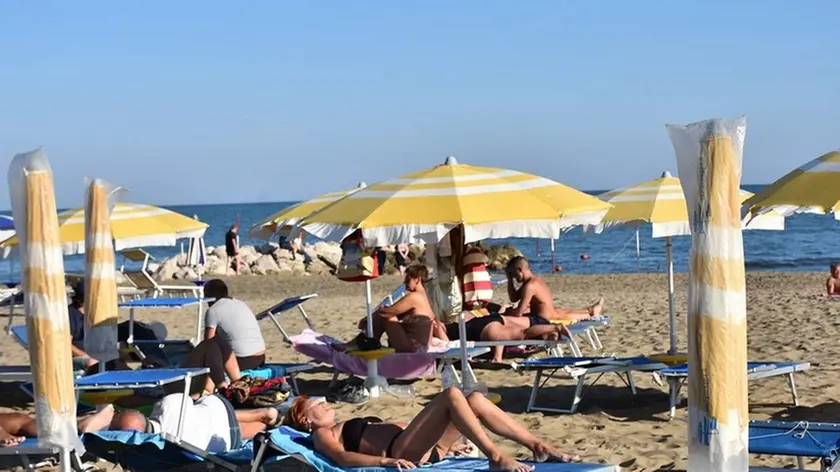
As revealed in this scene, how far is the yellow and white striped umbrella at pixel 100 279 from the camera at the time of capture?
7.39 meters

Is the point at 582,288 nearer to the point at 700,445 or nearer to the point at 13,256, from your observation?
the point at 13,256

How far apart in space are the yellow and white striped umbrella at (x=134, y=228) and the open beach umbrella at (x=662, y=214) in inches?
173

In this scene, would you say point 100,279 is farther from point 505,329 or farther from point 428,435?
point 505,329

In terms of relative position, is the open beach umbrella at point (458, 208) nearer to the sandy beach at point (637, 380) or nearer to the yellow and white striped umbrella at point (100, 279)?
the sandy beach at point (637, 380)

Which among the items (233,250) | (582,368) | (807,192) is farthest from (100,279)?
(233,250)

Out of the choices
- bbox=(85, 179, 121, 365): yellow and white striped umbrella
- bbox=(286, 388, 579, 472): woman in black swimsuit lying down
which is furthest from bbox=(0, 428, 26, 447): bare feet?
bbox=(286, 388, 579, 472): woman in black swimsuit lying down

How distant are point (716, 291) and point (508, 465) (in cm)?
130

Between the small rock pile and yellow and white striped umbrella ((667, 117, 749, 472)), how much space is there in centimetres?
2331

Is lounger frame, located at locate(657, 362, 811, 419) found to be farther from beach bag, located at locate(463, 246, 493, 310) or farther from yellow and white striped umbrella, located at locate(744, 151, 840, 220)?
beach bag, located at locate(463, 246, 493, 310)

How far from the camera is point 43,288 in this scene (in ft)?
16.8

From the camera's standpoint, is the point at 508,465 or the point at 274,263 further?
the point at 274,263

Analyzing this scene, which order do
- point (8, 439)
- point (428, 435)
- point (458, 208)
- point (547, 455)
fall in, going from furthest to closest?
point (458, 208), point (8, 439), point (428, 435), point (547, 455)

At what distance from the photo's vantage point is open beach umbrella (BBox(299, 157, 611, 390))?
687 cm

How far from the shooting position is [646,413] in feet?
25.0
